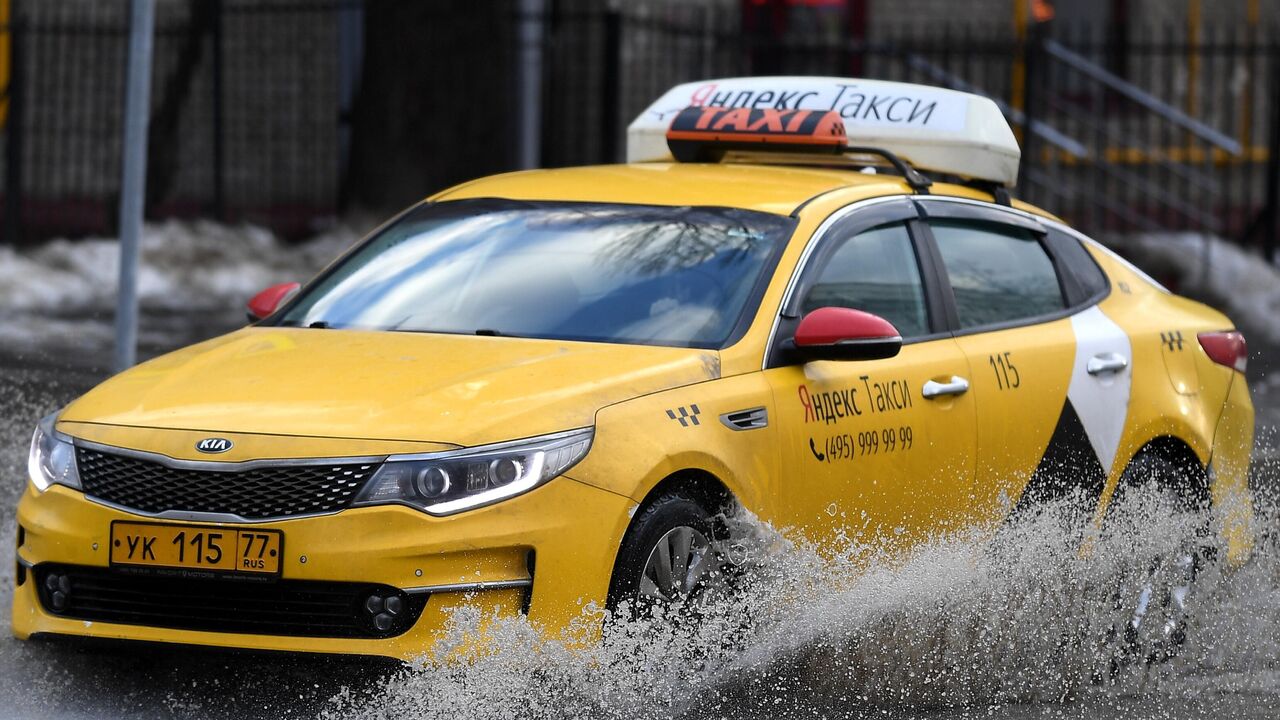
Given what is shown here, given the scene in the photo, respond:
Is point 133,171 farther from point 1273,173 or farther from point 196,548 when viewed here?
point 1273,173

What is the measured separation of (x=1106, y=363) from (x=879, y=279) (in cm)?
95

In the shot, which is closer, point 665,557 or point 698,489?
point 665,557

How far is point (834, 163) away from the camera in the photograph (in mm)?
7312

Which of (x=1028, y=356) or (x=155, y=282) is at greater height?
(x=1028, y=356)

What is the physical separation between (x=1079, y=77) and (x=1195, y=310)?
14471 millimetres

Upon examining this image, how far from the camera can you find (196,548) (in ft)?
16.0

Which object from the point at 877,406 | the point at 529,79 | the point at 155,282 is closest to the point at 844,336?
the point at 877,406

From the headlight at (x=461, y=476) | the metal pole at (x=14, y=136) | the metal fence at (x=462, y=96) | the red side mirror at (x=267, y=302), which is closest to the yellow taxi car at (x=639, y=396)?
the headlight at (x=461, y=476)

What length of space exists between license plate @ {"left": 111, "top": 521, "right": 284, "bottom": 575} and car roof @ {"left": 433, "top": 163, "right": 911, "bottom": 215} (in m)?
2.05

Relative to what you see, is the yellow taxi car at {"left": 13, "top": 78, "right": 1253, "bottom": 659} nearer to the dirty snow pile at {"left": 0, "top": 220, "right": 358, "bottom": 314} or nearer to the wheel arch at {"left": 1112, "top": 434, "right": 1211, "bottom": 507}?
the wheel arch at {"left": 1112, "top": 434, "right": 1211, "bottom": 507}

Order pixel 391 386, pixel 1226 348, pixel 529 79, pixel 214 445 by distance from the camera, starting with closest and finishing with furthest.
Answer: pixel 214 445 → pixel 391 386 → pixel 1226 348 → pixel 529 79

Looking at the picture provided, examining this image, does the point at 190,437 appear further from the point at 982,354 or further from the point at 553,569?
the point at 982,354

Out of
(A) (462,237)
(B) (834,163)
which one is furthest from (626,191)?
Result: (B) (834,163)

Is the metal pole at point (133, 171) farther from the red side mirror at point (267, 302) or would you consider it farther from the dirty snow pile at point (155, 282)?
the dirty snow pile at point (155, 282)
